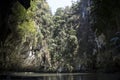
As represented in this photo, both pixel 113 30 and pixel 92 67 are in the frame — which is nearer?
pixel 113 30

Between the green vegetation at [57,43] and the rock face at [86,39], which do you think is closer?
the green vegetation at [57,43]

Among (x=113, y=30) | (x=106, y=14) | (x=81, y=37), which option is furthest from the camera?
(x=81, y=37)

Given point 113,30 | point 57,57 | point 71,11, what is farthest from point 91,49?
point 113,30

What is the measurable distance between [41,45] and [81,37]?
16.5 m

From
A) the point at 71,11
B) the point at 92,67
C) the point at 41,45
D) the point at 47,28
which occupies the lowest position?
the point at 92,67

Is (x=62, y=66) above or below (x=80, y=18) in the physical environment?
below

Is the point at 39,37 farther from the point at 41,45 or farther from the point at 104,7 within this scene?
the point at 104,7

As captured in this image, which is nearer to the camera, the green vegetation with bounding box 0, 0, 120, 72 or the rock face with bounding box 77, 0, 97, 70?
the green vegetation with bounding box 0, 0, 120, 72

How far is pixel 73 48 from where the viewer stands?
7481 cm

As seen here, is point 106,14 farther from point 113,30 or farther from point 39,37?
point 39,37

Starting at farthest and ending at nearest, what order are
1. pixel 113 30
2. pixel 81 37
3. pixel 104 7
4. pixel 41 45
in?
pixel 81 37 → pixel 41 45 → pixel 113 30 → pixel 104 7

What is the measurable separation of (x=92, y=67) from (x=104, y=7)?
42735mm

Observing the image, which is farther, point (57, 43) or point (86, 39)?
point (57, 43)

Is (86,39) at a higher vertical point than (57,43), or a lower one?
lower
